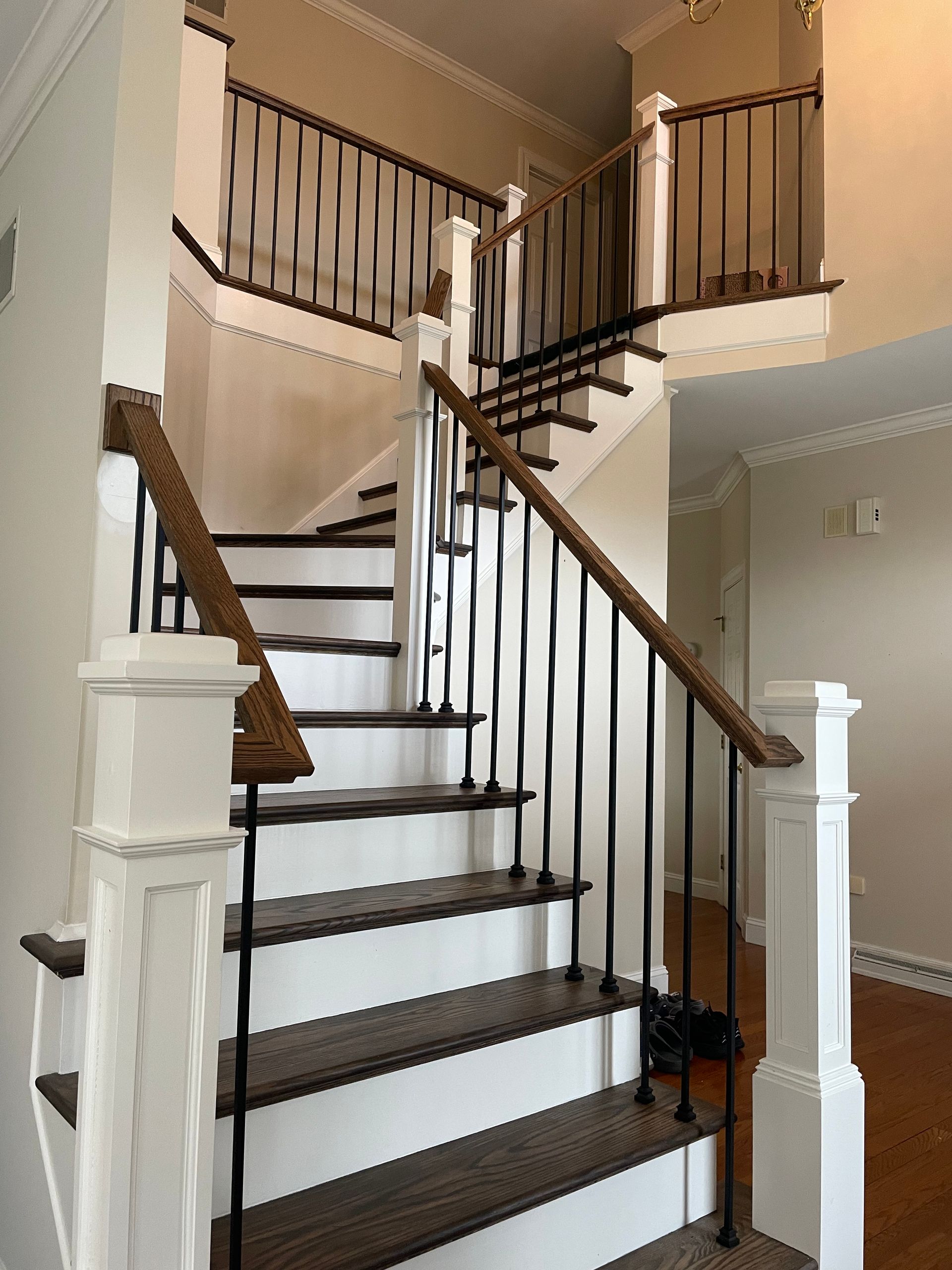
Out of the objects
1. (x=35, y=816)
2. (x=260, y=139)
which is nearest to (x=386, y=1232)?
(x=35, y=816)

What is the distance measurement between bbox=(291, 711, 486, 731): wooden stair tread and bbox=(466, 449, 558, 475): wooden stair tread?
1.14m

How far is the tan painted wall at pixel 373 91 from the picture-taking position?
5.08m

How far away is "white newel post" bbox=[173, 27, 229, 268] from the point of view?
3.64 metres

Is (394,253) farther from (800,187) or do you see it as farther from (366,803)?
(366,803)

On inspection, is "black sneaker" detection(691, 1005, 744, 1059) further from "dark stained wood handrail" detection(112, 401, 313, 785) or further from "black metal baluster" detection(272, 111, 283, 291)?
"black metal baluster" detection(272, 111, 283, 291)

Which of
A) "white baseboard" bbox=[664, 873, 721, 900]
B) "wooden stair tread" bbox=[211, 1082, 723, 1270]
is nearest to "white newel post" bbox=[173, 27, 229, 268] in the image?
"wooden stair tread" bbox=[211, 1082, 723, 1270]

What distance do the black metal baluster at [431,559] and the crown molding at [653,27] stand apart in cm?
412

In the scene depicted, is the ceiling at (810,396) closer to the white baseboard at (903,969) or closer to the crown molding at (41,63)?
the white baseboard at (903,969)

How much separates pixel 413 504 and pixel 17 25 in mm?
1436

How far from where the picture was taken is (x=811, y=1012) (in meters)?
1.78

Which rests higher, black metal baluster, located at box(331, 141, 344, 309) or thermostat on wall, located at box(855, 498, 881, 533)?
black metal baluster, located at box(331, 141, 344, 309)

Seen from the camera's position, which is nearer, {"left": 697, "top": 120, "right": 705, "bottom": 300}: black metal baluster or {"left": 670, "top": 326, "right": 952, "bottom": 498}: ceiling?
{"left": 670, "top": 326, "right": 952, "bottom": 498}: ceiling

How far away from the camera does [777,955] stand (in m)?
1.85

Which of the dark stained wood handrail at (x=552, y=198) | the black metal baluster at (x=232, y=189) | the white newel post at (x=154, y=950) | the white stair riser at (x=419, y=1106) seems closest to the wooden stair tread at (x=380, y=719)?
the white stair riser at (x=419, y=1106)
